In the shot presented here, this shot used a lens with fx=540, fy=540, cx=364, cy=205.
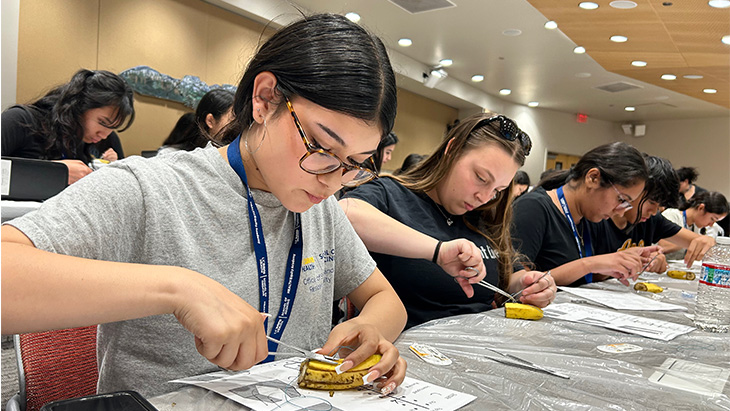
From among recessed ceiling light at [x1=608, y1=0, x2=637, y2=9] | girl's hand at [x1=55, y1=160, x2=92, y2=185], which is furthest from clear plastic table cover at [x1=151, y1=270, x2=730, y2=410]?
recessed ceiling light at [x1=608, y1=0, x2=637, y2=9]

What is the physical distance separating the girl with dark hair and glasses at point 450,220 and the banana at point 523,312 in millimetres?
101

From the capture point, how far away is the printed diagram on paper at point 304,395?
29.0 inches

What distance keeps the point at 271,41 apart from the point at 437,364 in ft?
2.19

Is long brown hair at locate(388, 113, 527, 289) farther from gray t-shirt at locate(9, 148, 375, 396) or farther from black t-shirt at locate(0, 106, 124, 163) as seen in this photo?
black t-shirt at locate(0, 106, 124, 163)

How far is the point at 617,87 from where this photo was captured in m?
8.99

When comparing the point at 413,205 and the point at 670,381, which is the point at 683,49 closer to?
the point at 413,205

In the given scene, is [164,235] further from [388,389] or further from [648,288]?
[648,288]

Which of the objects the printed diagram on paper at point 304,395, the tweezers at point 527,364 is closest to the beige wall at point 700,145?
the tweezers at point 527,364

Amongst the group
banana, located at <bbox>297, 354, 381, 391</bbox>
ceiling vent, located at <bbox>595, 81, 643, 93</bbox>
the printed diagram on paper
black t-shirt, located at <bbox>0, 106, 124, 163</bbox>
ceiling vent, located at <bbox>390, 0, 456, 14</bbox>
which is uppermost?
ceiling vent, located at <bbox>390, 0, 456, 14</bbox>

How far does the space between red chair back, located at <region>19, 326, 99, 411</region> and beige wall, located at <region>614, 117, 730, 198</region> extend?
12477mm

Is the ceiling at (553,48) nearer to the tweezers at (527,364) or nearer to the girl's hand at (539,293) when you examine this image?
the girl's hand at (539,293)

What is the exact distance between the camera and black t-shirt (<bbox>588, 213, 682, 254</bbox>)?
2893 millimetres

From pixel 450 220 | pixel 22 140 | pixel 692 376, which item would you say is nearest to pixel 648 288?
pixel 450 220

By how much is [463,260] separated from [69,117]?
2.48 m
